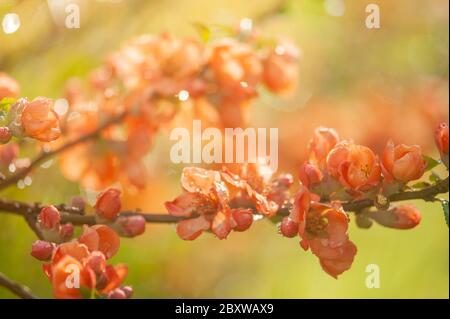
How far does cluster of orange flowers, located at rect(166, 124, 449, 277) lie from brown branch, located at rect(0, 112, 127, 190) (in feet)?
0.74

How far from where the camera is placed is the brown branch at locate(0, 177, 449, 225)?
82cm

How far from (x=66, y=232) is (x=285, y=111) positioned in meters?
1.13

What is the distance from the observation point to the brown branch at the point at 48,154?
99 cm

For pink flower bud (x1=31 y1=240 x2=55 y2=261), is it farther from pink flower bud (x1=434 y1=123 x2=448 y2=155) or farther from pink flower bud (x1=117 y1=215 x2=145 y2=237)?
pink flower bud (x1=434 y1=123 x2=448 y2=155)

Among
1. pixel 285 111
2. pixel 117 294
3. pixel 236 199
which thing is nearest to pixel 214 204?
pixel 236 199

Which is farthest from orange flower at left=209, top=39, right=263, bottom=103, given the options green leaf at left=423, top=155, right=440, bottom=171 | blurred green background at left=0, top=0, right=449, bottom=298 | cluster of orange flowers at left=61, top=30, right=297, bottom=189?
green leaf at left=423, top=155, right=440, bottom=171

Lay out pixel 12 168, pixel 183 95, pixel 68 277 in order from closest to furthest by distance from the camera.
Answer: pixel 68 277 < pixel 12 168 < pixel 183 95

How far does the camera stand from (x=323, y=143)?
34.6 inches

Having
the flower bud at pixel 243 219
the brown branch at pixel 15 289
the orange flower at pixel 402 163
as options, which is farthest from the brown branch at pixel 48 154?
the orange flower at pixel 402 163

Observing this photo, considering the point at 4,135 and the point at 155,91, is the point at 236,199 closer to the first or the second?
the point at 4,135

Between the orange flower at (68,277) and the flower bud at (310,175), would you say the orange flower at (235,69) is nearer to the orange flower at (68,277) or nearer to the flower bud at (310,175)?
the flower bud at (310,175)
